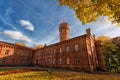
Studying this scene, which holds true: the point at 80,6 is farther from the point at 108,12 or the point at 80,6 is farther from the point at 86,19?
the point at 108,12

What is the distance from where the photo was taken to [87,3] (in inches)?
386

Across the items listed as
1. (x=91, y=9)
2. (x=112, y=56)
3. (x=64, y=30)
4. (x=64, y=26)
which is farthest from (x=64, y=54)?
(x=91, y=9)

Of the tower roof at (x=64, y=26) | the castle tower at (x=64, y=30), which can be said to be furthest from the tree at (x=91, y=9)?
the tower roof at (x=64, y=26)

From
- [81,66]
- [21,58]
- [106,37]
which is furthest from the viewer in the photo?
[106,37]

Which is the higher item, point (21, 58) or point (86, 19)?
point (86, 19)

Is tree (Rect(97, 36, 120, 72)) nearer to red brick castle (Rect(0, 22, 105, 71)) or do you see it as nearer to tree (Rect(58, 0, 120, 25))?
red brick castle (Rect(0, 22, 105, 71))

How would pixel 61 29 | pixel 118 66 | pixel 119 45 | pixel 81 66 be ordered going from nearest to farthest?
pixel 81 66 < pixel 118 66 < pixel 119 45 < pixel 61 29

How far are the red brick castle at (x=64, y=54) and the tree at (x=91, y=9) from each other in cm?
1422

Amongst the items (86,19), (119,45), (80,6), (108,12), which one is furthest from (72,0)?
(119,45)

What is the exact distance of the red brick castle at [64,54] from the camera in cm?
2419

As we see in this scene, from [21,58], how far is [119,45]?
38.2 meters

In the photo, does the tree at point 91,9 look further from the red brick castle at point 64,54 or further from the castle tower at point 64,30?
the castle tower at point 64,30

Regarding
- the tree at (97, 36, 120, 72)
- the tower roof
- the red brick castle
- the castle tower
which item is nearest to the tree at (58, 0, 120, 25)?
the red brick castle

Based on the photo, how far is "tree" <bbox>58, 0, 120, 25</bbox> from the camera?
8.62m
